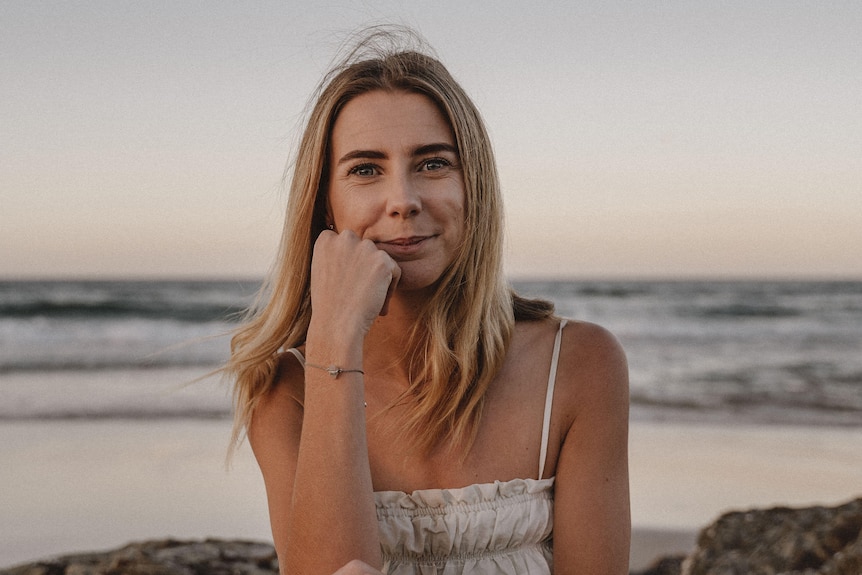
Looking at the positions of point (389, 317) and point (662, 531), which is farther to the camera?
point (662, 531)

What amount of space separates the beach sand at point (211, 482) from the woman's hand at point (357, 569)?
3580 millimetres

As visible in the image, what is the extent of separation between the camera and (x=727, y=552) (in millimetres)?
3680

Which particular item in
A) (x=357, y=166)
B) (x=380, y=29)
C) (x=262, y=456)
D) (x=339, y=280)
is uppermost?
(x=380, y=29)

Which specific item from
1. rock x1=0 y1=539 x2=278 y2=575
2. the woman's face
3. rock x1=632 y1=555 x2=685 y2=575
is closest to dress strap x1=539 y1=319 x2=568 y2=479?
the woman's face

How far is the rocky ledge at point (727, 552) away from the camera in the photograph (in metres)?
3.24

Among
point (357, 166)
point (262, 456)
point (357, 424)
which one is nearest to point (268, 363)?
point (262, 456)

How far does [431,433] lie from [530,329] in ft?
1.57

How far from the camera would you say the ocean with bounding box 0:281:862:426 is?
1014 cm

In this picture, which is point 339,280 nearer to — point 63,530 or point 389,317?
point 389,317

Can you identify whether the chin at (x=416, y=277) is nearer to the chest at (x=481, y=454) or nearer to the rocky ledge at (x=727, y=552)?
the chest at (x=481, y=454)

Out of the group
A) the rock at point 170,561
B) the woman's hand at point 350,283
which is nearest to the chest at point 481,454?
the woman's hand at point 350,283

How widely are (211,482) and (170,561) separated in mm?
3077

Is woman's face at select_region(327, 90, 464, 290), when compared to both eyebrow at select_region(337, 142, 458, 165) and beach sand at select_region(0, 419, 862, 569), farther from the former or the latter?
beach sand at select_region(0, 419, 862, 569)

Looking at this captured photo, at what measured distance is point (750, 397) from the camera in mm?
10984
